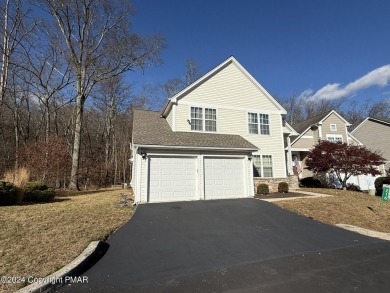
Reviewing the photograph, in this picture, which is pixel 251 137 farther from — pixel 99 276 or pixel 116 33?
pixel 116 33

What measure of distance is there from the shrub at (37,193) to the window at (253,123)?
12177mm

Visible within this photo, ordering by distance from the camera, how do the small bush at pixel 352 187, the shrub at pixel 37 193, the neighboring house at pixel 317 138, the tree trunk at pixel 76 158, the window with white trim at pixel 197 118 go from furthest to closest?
the neighboring house at pixel 317 138 < the small bush at pixel 352 187 < the tree trunk at pixel 76 158 < the window with white trim at pixel 197 118 < the shrub at pixel 37 193

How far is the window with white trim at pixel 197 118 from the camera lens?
14.4 meters

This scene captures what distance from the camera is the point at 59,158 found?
17297mm

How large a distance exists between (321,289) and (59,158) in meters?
18.2

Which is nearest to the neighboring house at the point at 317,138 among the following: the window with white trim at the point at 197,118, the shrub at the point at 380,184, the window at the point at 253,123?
the shrub at the point at 380,184

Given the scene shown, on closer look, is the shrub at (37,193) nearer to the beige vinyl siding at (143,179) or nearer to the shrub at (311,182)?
the beige vinyl siding at (143,179)

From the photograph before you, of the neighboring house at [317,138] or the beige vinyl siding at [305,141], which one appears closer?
the neighboring house at [317,138]

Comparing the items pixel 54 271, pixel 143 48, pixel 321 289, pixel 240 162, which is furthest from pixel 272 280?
pixel 143 48

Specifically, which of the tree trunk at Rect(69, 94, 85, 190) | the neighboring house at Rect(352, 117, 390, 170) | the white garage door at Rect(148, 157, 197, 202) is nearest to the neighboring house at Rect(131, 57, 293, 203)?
the white garage door at Rect(148, 157, 197, 202)

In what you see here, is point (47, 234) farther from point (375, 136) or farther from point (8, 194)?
point (375, 136)

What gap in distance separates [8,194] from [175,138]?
7.78 m

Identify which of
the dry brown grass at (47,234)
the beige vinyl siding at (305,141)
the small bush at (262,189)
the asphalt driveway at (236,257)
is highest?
the beige vinyl siding at (305,141)

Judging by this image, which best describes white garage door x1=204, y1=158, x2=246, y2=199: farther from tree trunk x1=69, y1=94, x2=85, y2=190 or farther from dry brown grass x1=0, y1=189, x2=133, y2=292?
tree trunk x1=69, y1=94, x2=85, y2=190
